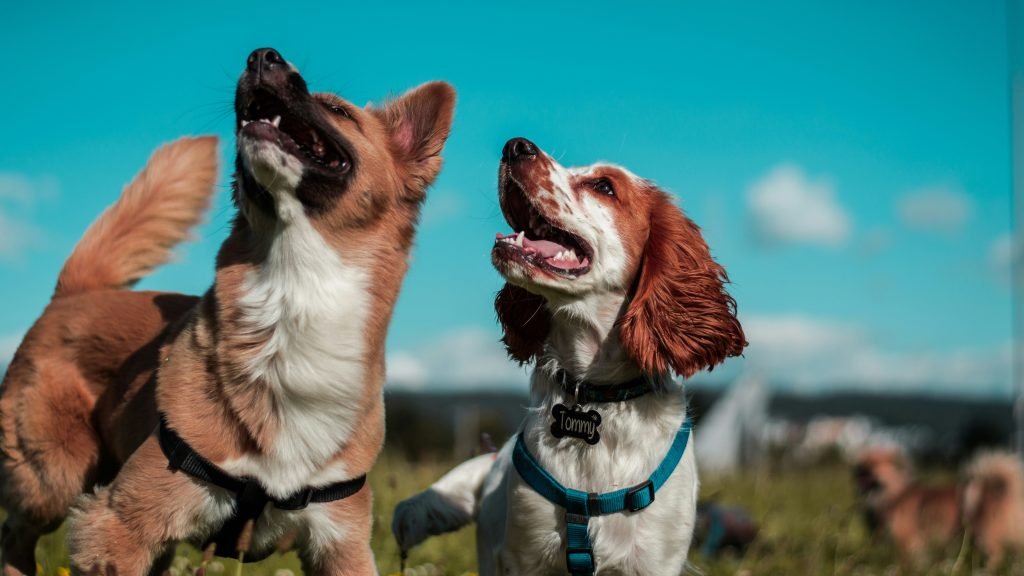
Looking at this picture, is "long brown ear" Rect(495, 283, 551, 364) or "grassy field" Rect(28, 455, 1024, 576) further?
"grassy field" Rect(28, 455, 1024, 576)

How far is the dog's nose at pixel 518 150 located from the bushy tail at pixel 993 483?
6.68 m

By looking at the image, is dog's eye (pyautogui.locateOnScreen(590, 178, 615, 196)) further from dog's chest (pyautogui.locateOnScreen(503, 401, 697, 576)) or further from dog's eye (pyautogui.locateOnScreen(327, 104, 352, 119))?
dog's eye (pyautogui.locateOnScreen(327, 104, 352, 119))

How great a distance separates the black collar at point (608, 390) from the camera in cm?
412

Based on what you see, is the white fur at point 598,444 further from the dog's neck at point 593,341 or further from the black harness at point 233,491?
the black harness at point 233,491

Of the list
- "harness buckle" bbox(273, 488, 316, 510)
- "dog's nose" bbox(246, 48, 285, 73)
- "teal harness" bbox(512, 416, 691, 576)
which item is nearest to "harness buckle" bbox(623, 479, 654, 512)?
"teal harness" bbox(512, 416, 691, 576)

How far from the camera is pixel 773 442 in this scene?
1894 centimetres

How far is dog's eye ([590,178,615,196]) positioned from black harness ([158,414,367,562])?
1.69m

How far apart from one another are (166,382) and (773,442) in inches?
655

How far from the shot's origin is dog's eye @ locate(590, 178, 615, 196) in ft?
14.3

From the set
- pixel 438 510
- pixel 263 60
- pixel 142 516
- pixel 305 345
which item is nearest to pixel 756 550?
pixel 438 510

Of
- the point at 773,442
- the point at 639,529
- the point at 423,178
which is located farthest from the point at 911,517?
the point at 773,442

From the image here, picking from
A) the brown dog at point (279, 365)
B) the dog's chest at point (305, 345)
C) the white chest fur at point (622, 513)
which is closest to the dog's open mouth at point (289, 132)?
the brown dog at point (279, 365)

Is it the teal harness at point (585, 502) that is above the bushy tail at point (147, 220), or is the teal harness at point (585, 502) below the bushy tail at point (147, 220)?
below

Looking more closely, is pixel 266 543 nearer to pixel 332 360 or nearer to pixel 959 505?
pixel 332 360
